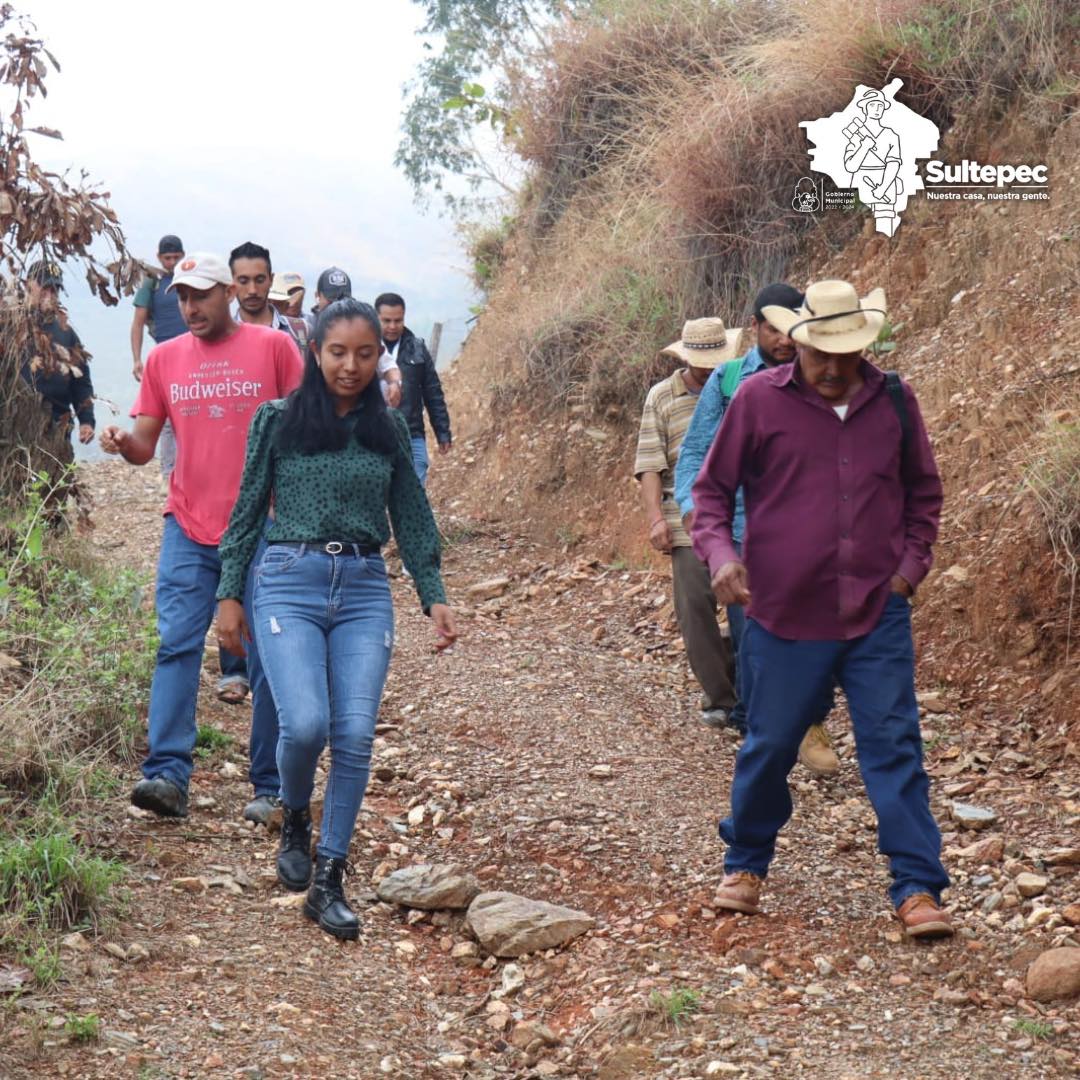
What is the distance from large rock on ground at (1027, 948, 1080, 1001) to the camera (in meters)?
3.90

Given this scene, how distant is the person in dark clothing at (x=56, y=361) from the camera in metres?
7.04

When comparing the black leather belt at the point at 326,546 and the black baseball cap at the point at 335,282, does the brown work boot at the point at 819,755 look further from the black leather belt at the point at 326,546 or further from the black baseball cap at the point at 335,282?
the black baseball cap at the point at 335,282

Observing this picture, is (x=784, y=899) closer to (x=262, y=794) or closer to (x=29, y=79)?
(x=262, y=794)

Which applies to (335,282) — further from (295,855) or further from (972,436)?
(295,855)

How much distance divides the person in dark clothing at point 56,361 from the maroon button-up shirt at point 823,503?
3.96 m

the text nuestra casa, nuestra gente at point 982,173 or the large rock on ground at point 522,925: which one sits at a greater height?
the text nuestra casa, nuestra gente at point 982,173

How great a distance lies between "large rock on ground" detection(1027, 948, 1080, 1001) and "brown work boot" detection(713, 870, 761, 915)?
85 centimetres

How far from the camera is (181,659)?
17.1ft

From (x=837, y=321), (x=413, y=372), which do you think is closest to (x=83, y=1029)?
(x=837, y=321)

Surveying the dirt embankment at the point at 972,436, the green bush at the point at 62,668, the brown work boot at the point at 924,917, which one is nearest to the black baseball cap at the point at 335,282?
the green bush at the point at 62,668

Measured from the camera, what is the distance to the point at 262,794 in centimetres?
541

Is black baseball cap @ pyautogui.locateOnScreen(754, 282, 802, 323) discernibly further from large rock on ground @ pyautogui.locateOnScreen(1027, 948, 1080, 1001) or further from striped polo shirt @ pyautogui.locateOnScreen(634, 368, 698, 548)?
large rock on ground @ pyautogui.locateOnScreen(1027, 948, 1080, 1001)

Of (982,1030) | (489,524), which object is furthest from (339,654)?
(489,524)

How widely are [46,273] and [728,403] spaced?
11.8 ft
